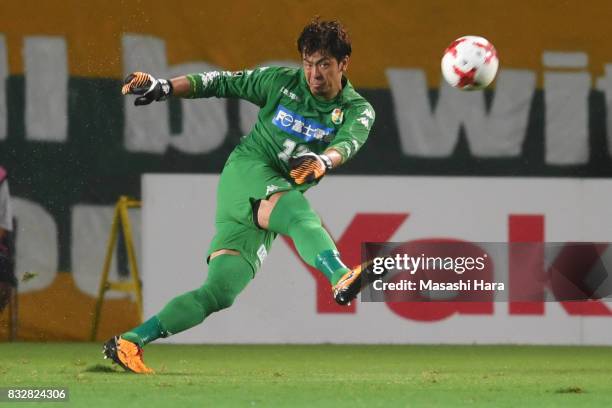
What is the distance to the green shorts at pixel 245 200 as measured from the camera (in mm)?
7062

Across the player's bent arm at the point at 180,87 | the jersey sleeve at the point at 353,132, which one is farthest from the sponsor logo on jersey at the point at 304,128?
the player's bent arm at the point at 180,87

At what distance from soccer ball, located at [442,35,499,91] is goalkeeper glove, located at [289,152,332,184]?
148 centimetres

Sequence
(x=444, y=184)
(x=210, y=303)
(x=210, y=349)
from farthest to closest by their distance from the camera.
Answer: (x=444, y=184)
(x=210, y=349)
(x=210, y=303)

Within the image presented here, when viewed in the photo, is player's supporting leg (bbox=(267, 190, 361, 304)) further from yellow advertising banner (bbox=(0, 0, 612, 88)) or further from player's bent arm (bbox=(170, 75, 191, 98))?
yellow advertising banner (bbox=(0, 0, 612, 88))

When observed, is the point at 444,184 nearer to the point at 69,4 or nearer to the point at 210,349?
the point at 210,349

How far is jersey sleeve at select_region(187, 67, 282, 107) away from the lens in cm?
721

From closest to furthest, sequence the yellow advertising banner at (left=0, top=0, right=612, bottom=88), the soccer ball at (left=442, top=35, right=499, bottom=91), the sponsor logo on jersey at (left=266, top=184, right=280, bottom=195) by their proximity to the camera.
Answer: the sponsor logo on jersey at (left=266, top=184, right=280, bottom=195)
the soccer ball at (left=442, top=35, right=499, bottom=91)
the yellow advertising banner at (left=0, top=0, right=612, bottom=88)

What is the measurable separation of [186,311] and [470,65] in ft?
6.74

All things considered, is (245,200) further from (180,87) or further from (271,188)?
(180,87)

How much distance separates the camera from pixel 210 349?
387 inches

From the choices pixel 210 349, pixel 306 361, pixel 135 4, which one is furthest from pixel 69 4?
pixel 306 361

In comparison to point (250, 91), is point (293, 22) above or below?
above

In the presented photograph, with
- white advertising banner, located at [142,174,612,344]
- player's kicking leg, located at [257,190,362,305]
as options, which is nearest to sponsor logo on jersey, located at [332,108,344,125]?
player's kicking leg, located at [257,190,362,305]

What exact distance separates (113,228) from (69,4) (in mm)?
1749
